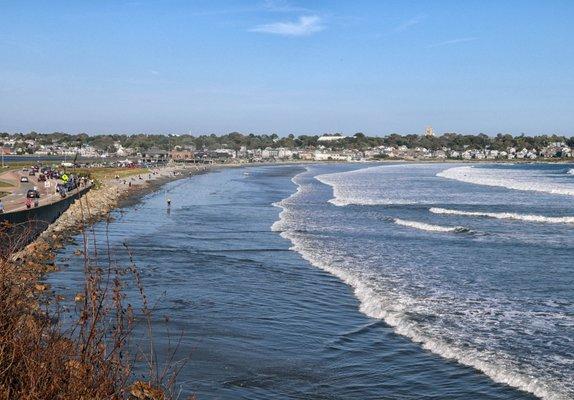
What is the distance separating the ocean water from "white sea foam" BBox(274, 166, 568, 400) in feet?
0.14

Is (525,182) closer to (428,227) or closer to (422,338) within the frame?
(428,227)

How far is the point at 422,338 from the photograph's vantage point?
49.9 feet

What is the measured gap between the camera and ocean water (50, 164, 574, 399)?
12.5 metres

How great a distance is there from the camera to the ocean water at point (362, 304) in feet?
41.1

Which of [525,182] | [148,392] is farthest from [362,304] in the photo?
[525,182]

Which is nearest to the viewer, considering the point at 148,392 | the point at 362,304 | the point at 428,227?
the point at 148,392

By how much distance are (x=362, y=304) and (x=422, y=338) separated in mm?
3598

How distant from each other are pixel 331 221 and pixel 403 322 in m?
Answer: 24.9

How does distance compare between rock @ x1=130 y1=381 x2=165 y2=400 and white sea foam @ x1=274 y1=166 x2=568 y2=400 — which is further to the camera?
white sea foam @ x1=274 y1=166 x2=568 y2=400

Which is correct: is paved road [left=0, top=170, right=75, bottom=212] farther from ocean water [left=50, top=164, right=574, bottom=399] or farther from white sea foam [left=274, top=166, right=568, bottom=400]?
white sea foam [left=274, top=166, right=568, bottom=400]

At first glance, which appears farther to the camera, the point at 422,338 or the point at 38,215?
the point at 38,215

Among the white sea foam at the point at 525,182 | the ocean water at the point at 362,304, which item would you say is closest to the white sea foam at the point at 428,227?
the ocean water at the point at 362,304

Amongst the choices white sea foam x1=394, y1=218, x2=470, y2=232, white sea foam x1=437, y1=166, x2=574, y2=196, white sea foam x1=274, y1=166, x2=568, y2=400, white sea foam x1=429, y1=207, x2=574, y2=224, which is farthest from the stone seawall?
Result: white sea foam x1=437, y1=166, x2=574, y2=196

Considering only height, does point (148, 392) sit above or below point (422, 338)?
Answer: above
